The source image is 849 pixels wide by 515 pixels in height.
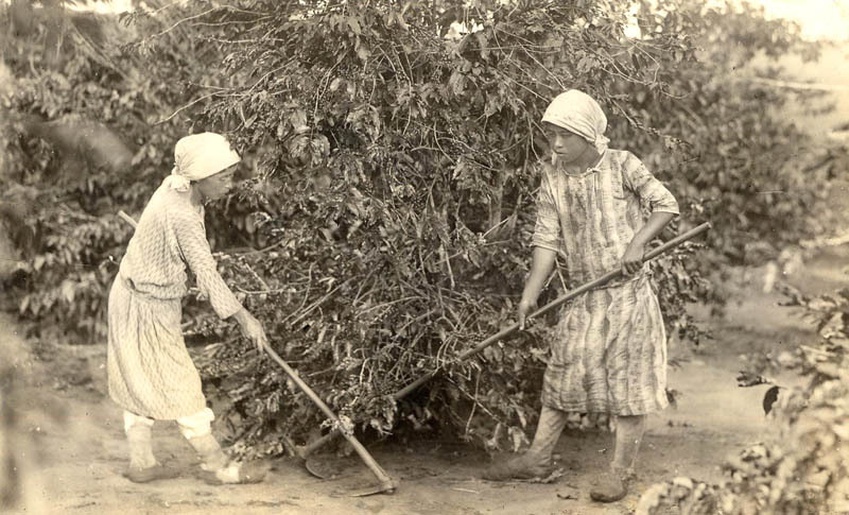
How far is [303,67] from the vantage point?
14.6ft

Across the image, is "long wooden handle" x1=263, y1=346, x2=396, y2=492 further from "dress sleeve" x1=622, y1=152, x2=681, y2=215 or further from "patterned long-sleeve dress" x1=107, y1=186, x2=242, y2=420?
"dress sleeve" x1=622, y1=152, x2=681, y2=215

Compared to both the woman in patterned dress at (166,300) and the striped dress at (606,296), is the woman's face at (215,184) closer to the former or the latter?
the woman in patterned dress at (166,300)

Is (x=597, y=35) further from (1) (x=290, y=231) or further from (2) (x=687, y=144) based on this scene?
(1) (x=290, y=231)

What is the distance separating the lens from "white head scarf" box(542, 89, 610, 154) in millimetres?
4090

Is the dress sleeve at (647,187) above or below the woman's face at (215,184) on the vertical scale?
above

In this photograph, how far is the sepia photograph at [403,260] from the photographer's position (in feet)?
13.8

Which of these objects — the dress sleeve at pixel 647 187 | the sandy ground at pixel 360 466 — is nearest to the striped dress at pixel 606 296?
the dress sleeve at pixel 647 187

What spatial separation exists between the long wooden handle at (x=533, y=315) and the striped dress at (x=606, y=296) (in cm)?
12

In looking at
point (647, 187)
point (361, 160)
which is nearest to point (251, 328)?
point (361, 160)

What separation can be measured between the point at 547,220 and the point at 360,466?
5.10 feet

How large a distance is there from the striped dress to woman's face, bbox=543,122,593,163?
10 cm

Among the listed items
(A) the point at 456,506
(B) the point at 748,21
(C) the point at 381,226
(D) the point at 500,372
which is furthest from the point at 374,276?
(B) the point at 748,21

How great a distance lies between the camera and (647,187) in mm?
4172

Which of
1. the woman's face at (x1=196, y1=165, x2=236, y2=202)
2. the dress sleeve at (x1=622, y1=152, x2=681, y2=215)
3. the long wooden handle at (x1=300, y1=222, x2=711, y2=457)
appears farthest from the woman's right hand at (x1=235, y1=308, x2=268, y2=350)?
the dress sleeve at (x1=622, y1=152, x2=681, y2=215)
